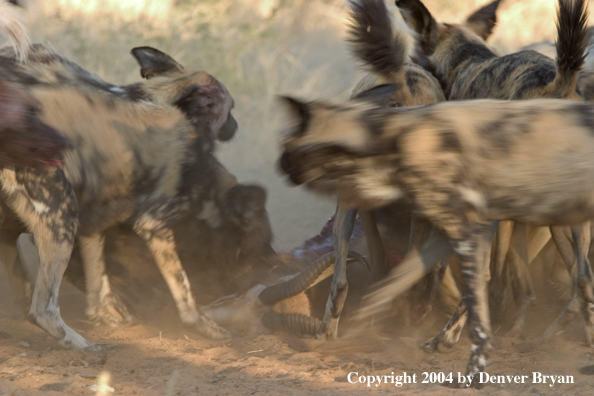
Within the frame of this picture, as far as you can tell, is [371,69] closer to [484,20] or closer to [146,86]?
[146,86]

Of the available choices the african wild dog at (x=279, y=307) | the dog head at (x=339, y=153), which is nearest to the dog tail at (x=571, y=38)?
the dog head at (x=339, y=153)

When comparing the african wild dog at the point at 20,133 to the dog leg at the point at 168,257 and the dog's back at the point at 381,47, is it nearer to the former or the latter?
the dog leg at the point at 168,257

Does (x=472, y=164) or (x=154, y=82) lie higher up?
(x=154, y=82)

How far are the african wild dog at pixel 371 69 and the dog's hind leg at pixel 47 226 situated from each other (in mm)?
1137

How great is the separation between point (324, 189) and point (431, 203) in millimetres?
436

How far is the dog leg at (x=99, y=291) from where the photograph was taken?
373cm

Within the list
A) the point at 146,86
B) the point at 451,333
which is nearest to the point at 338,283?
the point at 451,333

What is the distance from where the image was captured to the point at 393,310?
142 inches

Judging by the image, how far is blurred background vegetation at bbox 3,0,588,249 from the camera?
746 centimetres

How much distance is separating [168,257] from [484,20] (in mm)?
2850

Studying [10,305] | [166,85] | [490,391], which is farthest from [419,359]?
[10,305]

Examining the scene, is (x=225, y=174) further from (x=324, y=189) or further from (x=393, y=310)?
(x=324, y=189)

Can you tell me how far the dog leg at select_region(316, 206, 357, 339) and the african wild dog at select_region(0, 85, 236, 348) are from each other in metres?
0.60

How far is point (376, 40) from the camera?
10.6 ft
